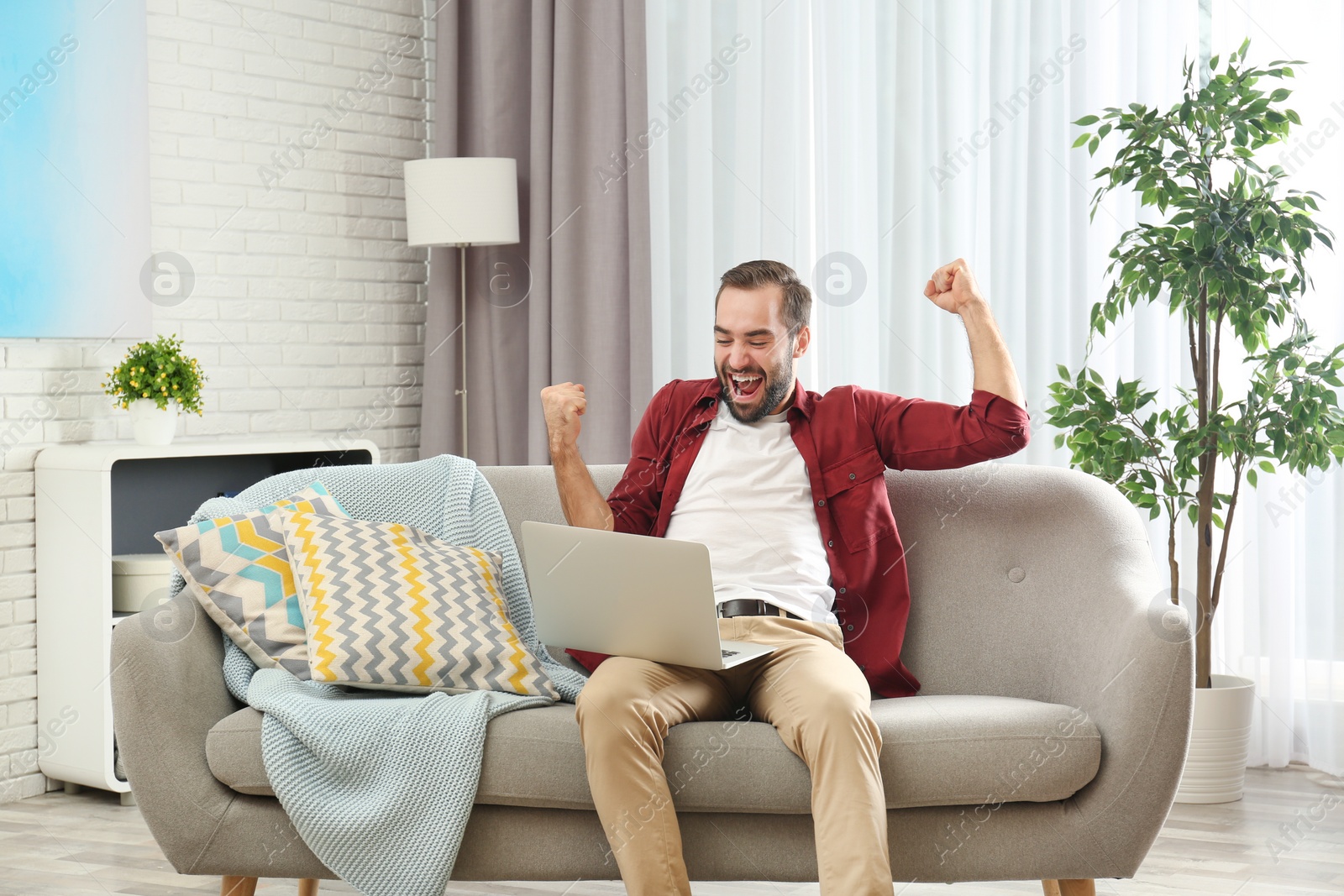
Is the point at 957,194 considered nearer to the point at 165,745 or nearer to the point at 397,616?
the point at 397,616

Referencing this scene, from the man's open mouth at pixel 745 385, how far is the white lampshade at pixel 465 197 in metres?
1.64

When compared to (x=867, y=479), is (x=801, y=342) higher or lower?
higher

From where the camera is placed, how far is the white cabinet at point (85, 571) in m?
3.12

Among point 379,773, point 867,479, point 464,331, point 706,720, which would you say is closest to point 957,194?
point 867,479

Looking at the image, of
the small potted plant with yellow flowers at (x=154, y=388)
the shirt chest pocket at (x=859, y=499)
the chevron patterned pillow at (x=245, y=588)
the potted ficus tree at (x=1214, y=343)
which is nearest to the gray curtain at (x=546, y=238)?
the small potted plant with yellow flowers at (x=154, y=388)

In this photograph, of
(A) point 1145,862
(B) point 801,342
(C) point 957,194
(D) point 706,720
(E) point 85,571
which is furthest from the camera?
(C) point 957,194

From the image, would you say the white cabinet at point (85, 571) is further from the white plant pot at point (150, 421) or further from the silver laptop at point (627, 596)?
the silver laptop at point (627, 596)

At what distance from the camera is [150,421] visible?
3.29 metres

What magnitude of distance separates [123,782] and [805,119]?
2.35 meters

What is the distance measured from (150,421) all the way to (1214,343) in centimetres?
245

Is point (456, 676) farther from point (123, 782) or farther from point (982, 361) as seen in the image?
point (123, 782)

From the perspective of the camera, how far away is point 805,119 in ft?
11.9

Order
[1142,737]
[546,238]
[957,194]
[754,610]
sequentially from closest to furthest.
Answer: [1142,737] < [754,610] < [957,194] < [546,238]

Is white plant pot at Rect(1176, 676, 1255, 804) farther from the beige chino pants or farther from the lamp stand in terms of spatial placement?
the lamp stand
